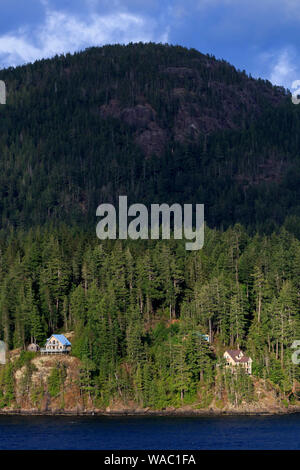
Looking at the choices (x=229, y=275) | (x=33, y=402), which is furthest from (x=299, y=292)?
(x=33, y=402)

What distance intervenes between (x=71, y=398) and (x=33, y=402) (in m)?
6.59

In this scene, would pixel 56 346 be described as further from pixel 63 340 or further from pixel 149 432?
pixel 149 432

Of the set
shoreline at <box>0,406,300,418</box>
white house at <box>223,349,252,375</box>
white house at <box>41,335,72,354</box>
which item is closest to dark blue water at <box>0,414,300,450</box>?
shoreline at <box>0,406,300,418</box>

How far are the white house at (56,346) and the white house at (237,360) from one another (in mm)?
28793

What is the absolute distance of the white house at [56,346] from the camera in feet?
465

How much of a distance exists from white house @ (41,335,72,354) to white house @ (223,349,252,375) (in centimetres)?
2879

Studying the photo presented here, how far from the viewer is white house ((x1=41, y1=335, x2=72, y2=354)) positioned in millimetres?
141750

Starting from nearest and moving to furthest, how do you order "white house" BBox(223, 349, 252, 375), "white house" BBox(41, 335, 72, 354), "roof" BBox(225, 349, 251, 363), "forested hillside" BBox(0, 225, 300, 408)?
"forested hillside" BBox(0, 225, 300, 408) → "white house" BBox(223, 349, 252, 375) → "roof" BBox(225, 349, 251, 363) → "white house" BBox(41, 335, 72, 354)

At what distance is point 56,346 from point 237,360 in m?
33.0

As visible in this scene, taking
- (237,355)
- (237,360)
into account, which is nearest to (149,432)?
(237,360)

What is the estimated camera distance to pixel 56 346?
142 metres

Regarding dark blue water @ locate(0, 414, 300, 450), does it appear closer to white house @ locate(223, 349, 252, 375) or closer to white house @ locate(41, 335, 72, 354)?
white house @ locate(223, 349, 252, 375)

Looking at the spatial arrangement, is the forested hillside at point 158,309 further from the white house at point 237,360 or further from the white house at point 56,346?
the white house at point 56,346

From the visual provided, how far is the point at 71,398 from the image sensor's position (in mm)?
133375
